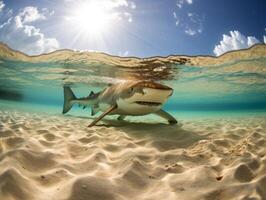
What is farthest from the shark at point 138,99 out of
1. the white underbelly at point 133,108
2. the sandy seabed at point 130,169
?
the sandy seabed at point 130,169

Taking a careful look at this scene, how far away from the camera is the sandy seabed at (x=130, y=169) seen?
262cm

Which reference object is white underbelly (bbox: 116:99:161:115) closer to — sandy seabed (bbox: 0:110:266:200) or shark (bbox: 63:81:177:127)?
shark (bbox: 63:81:177:127)

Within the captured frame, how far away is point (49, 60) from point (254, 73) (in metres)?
18.5

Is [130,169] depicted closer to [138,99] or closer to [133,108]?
[138,99]

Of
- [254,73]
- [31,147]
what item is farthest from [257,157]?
[254,73]

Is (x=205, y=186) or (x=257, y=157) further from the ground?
(x=257, y=157)

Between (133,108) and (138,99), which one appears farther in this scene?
(133,108)

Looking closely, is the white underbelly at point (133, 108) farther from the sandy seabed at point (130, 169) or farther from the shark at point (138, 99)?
the sandy seabed at point (130, 169)

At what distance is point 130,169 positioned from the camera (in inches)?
131

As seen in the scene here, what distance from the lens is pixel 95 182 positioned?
283 cm

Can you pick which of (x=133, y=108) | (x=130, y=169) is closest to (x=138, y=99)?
(x=133, y=108)

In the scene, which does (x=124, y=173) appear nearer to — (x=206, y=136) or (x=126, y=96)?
(x=206, y=136)

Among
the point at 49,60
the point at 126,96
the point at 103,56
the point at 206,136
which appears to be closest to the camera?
the point at 206,136

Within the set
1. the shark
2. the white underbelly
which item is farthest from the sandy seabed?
the white underbelly
